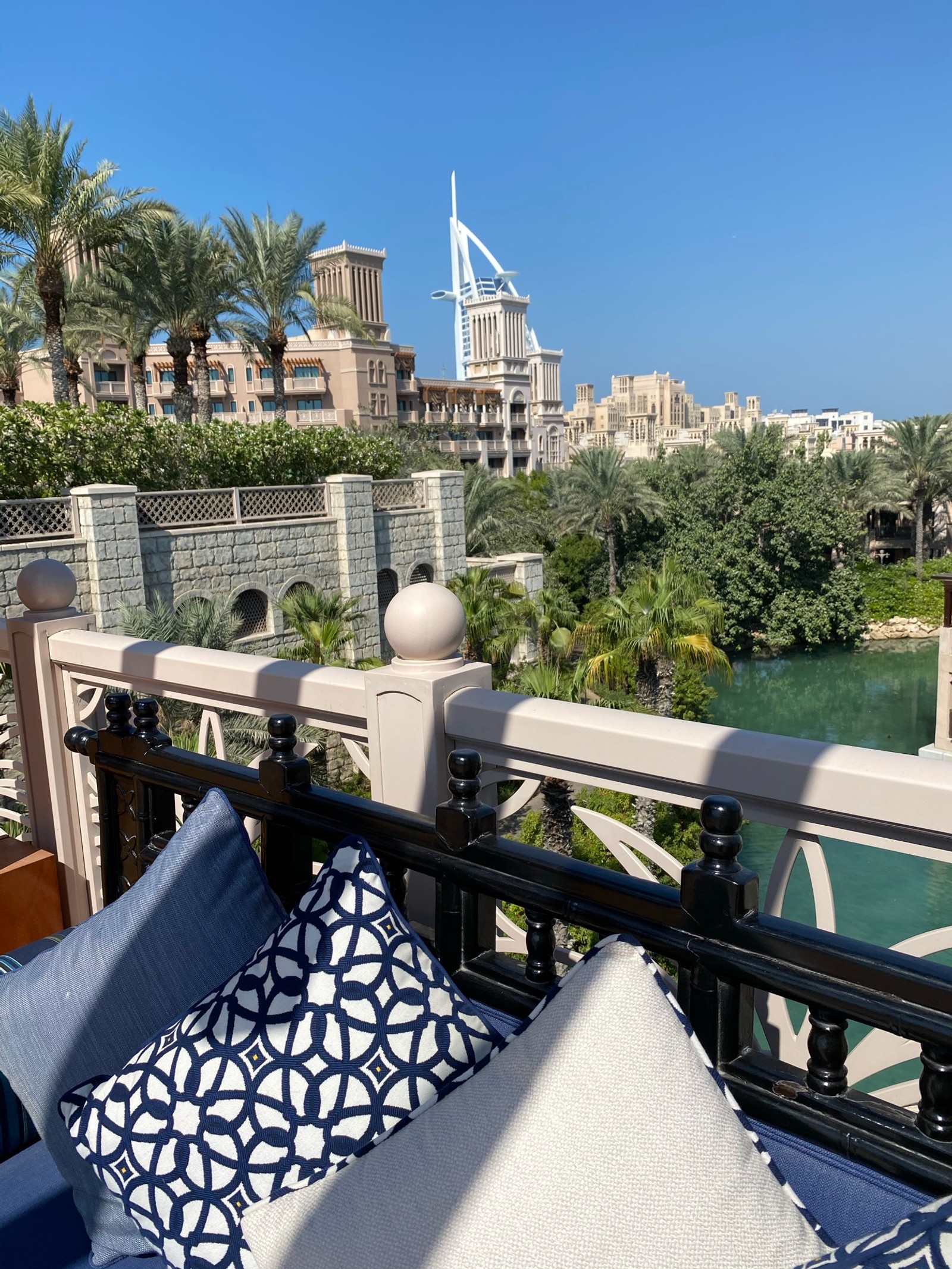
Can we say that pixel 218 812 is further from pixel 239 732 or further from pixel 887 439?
pixel 887 439

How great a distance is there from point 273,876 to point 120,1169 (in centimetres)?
59

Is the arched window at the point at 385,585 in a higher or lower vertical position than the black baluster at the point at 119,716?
lower

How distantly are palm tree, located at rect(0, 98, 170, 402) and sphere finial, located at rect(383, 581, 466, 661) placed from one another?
50.1ft

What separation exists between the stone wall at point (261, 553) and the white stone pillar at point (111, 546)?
0.01m

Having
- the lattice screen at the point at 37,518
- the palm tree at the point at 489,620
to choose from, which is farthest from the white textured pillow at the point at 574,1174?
the palm tree at the point at 489,620

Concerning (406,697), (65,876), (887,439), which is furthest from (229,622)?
(887,439)

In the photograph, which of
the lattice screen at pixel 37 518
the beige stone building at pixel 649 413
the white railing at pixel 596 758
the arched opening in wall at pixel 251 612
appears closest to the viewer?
the white railing at pixel 596 758

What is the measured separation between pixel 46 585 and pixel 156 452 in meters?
13.5

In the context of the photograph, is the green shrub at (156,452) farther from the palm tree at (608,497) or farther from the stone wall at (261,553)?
the palm tree at (608,497)

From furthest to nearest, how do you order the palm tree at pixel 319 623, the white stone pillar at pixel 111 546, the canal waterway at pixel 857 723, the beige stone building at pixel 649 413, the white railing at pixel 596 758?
the beige stone building at pixel 649 413 → the palm tree at pixel 319 623 → the canal waterway at pixel 857 723 → the white stone pillar at pixel 111 546 → the white railing at pixel 596 758

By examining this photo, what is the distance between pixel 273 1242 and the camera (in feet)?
3.10

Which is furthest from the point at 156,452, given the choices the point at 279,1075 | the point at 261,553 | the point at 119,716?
the point at 279,1075

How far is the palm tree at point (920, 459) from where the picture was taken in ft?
100

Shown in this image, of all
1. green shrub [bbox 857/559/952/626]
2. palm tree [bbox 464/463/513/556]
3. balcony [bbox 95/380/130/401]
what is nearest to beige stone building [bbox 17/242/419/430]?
balcony [bbox 95/380/130/401]
